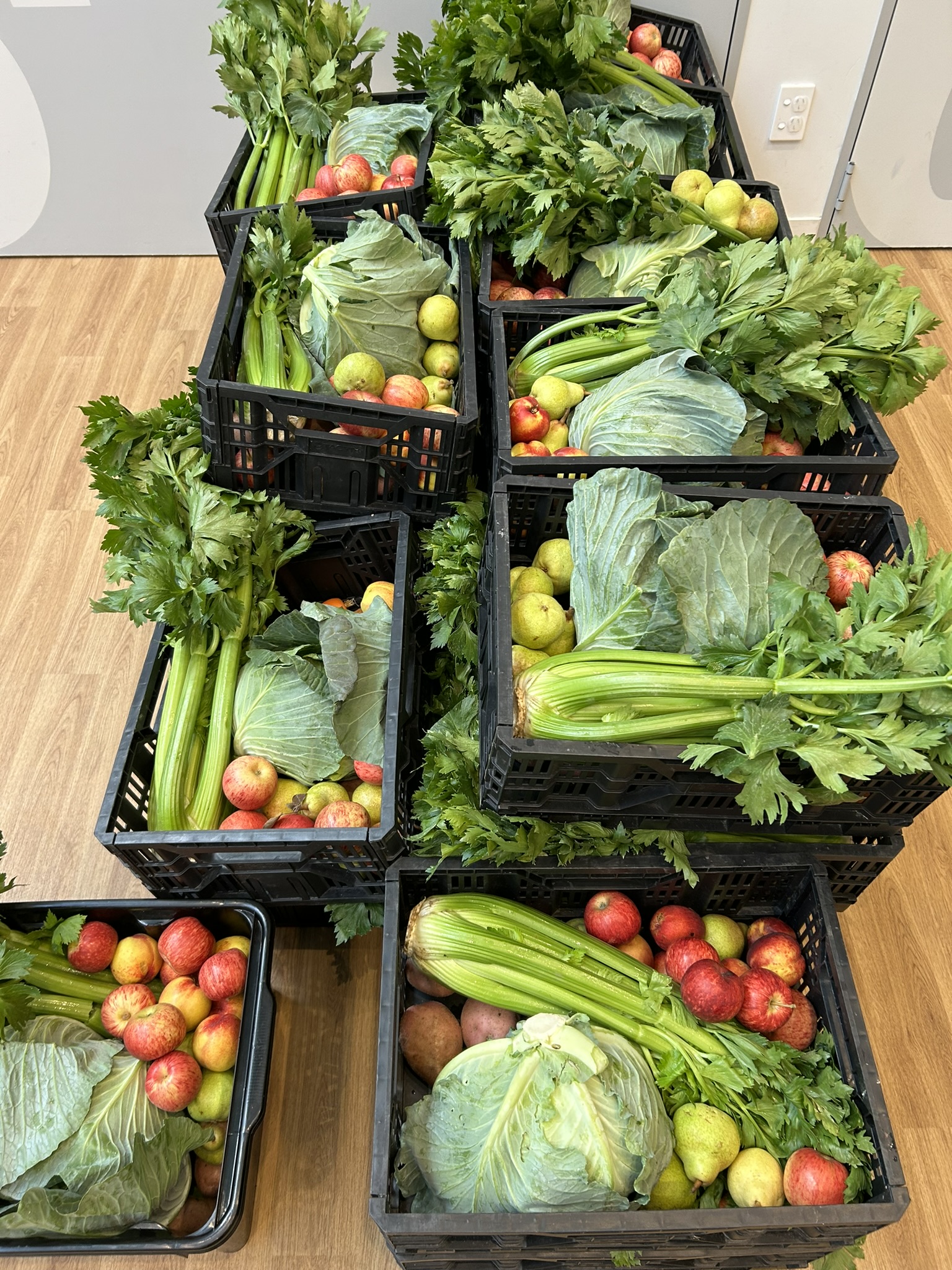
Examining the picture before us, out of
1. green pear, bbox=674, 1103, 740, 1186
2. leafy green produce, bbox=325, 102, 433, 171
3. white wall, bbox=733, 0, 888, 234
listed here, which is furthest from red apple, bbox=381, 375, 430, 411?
white wall, bbox=733, 0, 888, 234

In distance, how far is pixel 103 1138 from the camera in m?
1.36

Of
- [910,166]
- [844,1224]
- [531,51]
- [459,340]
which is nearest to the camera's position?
[844,1224]

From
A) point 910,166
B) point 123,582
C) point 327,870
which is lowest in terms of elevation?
point 123,582

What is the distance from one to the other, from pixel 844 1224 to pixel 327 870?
944mm

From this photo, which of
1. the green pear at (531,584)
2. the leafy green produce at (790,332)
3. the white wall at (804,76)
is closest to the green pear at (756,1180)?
the green pear at (531,584)

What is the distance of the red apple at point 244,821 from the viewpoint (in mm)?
1607

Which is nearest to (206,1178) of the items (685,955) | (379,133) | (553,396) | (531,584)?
(685,955)

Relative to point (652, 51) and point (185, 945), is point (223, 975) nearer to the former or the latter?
point (185, 945)

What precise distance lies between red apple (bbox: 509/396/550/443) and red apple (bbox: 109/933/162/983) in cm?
121

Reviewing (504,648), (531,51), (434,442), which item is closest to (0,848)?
(504,648)

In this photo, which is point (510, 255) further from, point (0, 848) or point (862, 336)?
point (0, 848)

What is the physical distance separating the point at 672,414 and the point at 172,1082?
150 centimetres

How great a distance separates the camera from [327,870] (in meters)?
1.58

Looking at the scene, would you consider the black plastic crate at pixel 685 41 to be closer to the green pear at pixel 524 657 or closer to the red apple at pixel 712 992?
the green pear at pixel 524 657
